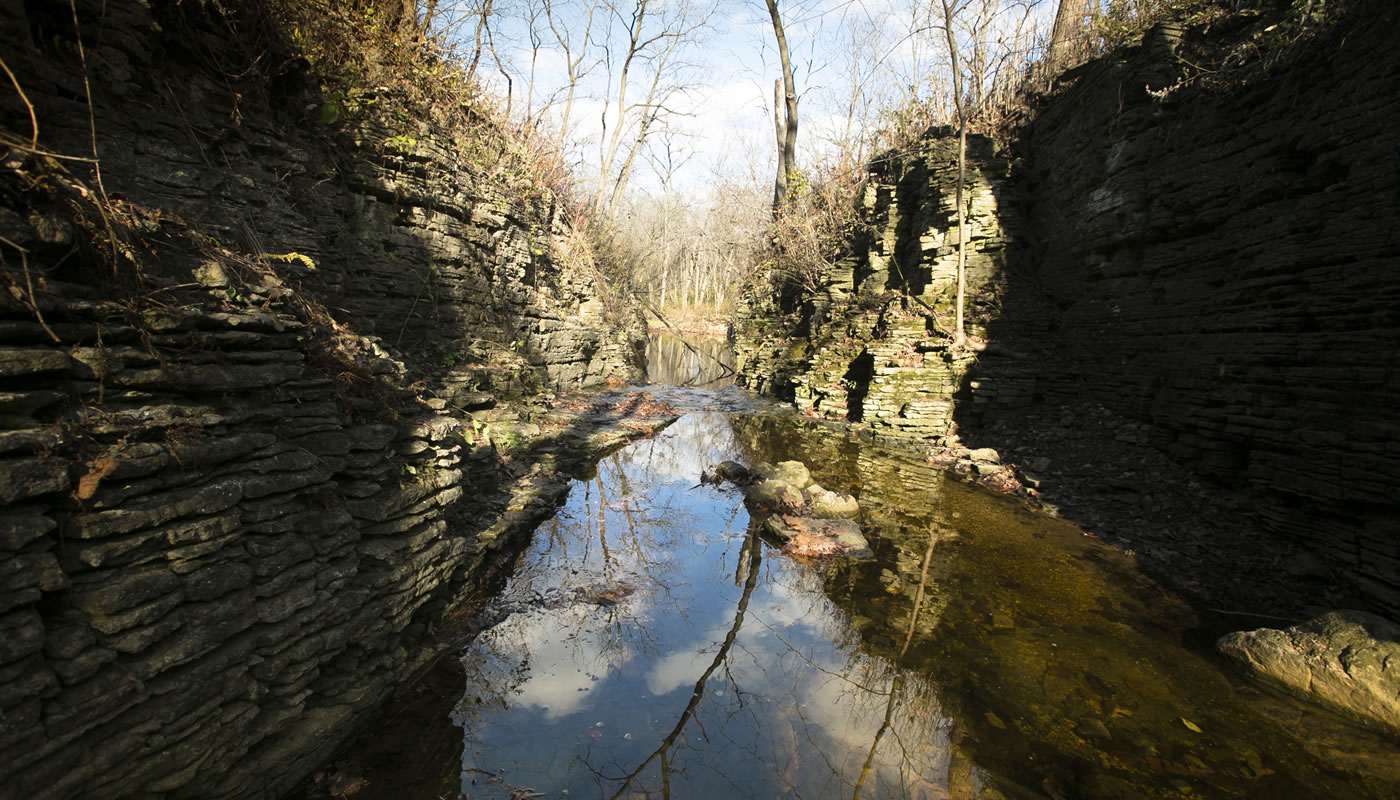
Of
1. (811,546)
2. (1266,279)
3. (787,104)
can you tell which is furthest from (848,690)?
(787,104)

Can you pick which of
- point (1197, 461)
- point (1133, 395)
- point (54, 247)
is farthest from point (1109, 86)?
point (54, 247)

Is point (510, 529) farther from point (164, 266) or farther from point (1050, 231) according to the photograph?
point (1050, 231)

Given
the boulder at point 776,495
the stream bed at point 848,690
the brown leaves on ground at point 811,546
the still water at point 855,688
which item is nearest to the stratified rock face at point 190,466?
the stream bed at point 848,690

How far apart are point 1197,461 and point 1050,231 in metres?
7.07

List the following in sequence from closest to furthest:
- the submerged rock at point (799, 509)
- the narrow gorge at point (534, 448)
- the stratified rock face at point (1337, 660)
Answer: the narrow gorge at point (534, 448)
the stratified rock face at point (1337, 660)
the submerged rock at point (799, 509)

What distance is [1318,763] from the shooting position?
401cm

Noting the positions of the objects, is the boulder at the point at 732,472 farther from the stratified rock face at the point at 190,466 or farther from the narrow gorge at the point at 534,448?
the stratified rock face at the point at 190,466

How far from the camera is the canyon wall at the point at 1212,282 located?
594 centimetres

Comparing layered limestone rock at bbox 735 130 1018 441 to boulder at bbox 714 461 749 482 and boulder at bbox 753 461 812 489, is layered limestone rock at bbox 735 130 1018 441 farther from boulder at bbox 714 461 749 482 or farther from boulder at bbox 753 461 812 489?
boulder at bbox 714 461 749 482

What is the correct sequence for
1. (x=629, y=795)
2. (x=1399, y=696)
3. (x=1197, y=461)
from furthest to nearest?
1. (x=1197, y=461)
2. (x=1399, y=696)
3. (x=629, y=795)

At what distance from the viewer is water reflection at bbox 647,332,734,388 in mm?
24156

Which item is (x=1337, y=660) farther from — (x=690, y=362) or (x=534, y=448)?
(x=690, y=362)

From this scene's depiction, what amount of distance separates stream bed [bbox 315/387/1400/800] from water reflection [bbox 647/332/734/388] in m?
13.0

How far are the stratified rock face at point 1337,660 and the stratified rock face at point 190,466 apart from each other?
6966 mm
